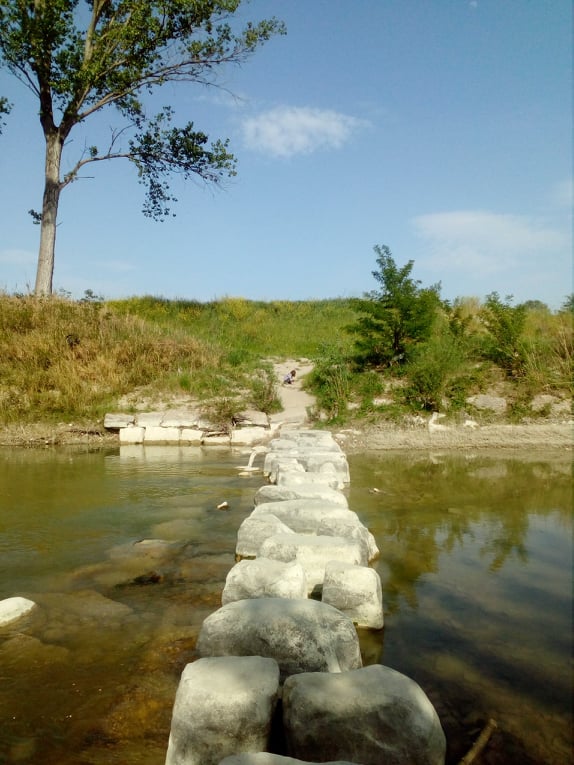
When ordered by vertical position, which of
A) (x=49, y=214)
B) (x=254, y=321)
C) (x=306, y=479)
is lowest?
(x=306, y=479)

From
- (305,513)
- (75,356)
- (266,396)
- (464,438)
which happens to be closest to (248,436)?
(266,396)

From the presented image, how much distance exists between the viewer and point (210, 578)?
314cm

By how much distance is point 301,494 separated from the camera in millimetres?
3889

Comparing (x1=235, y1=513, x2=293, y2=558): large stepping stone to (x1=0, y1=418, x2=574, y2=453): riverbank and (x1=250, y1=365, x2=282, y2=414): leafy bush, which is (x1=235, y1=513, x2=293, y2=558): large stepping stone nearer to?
(x1=0, y1=418, x2=574, y2=453): riverbank

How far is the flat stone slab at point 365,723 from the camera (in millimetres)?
1511

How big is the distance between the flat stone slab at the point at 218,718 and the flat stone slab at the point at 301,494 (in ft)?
6.83

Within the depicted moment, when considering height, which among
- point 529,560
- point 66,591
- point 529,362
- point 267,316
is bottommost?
point 66,591

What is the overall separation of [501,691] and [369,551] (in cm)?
139

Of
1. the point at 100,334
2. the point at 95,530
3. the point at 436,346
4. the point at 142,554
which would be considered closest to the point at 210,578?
the point at 142,554

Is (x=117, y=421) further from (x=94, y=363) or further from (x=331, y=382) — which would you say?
(x=331, y=382)

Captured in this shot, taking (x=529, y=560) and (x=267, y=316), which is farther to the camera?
(x=267, y=316)

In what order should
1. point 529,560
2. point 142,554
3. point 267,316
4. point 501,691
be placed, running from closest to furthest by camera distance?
point 501,691 → point 529,560 → point 142,554 → point 267,316

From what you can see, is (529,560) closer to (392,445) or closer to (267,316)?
(392,445)

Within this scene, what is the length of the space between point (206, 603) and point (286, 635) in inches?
38.3
